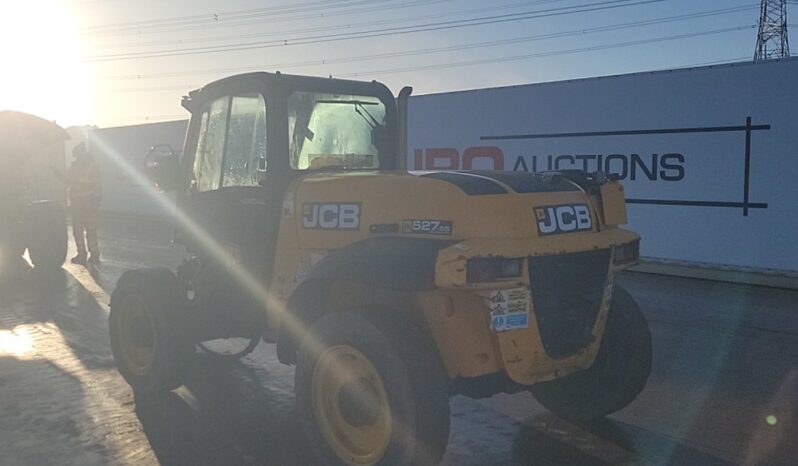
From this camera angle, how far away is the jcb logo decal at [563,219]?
4285 millimetres

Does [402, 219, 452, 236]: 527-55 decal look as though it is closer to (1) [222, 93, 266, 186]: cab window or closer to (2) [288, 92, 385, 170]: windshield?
(2) [288, 92, 385, 170]: windshield

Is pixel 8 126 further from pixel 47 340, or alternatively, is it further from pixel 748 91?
pixel 748 91

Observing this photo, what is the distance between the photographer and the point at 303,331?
15.1 feet

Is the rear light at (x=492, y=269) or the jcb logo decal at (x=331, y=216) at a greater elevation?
the jcb logo decal at (x=331, y=216)

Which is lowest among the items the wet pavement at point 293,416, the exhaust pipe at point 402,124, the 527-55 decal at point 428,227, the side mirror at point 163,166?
the wet pavement at point 293,416

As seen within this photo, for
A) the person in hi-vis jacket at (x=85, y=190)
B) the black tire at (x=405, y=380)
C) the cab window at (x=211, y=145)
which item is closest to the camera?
the black tire at (x=405, y=380)

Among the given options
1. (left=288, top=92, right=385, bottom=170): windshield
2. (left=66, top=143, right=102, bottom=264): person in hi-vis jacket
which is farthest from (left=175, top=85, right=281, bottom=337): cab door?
(left=66, top=143, right=102, bottom=264): person in hi-vis jacket

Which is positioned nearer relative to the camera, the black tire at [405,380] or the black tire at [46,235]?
the black tire at [405,380]

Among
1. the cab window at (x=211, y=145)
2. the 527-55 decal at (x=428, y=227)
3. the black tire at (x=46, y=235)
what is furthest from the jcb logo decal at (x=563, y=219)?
the black tire at (x=46, y=235)

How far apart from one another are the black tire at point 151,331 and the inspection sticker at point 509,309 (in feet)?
8.51

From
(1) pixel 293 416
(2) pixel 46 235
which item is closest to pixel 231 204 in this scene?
(1) pixel 293 416

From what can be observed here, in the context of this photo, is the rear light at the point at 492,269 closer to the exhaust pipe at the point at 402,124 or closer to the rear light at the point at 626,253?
the rear light at the point at 626,253

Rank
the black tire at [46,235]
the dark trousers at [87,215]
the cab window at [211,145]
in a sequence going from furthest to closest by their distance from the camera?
the dark trousers at [87,215] < the black tire at [46,235] < the cab window at [211,145]

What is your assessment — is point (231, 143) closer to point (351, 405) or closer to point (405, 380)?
point (351, 405)
